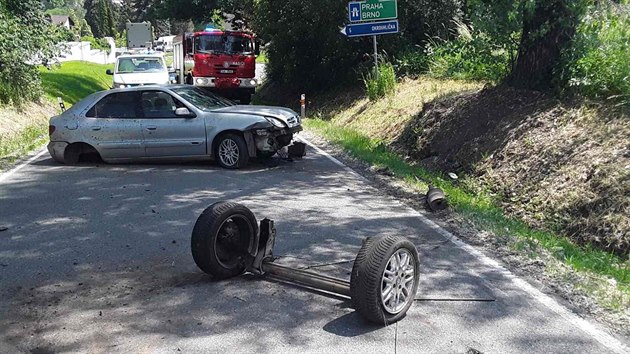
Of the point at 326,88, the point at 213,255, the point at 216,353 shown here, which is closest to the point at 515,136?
the point at 213,255

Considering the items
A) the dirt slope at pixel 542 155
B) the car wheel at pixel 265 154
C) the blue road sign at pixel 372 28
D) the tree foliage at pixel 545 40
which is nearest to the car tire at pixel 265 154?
the car wheel at pixel 265 154

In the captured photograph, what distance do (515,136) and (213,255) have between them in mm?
6776

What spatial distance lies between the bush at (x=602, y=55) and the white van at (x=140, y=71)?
1411 centimetres

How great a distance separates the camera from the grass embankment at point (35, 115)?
1417 centimetres

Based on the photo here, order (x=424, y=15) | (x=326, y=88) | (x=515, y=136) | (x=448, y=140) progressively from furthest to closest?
(x=326, y=88) < (x=424, y=15) < (x=448, y=140) < (x=515, y=136)

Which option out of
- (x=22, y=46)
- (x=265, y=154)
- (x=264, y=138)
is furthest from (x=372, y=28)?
(x=22, y=46)

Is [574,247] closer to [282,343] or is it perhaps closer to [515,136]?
[515,136]

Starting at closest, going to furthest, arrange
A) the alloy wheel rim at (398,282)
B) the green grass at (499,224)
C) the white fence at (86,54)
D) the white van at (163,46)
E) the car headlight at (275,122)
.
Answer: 1. the alloy wheel rim at (398,282)
2. the green grass at (499,224)
3. the car headlight at (275,122)
4. the white fence at (86,54)
5. the white van at (163,46)

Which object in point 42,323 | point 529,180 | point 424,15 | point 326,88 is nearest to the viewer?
point 42,323

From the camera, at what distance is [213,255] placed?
211 inches

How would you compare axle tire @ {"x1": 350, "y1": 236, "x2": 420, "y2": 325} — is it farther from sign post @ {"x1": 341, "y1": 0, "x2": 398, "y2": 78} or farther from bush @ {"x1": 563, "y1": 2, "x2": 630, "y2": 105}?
sign post @ {"x1": 341, "y1": 0, "x2": 398, "y2": 78}

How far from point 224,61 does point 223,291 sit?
1950cm

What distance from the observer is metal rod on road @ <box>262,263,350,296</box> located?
4875 millimetres

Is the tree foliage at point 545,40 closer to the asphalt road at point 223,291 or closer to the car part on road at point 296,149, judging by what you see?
the car part on road at point 296,149
